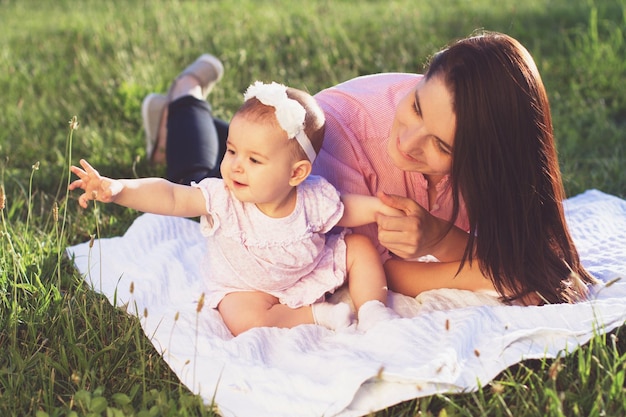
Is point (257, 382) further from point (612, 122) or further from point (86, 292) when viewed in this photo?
point (612, 122)

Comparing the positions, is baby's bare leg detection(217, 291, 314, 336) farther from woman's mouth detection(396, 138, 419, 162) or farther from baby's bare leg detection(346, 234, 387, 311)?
woman's mouth detection(396, 138, 419, 162)

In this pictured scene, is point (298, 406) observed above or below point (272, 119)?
below

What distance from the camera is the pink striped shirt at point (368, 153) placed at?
276 centimetres

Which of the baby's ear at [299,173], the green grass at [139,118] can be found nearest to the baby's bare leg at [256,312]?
the green grass at [139,118]

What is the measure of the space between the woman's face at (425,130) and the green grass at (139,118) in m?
0.65

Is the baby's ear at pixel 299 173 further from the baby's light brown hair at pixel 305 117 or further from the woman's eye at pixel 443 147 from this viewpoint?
the woman's eye at pixel 443 147

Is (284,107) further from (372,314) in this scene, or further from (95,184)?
(372,314)

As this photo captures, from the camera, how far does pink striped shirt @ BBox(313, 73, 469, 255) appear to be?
2.76 metres

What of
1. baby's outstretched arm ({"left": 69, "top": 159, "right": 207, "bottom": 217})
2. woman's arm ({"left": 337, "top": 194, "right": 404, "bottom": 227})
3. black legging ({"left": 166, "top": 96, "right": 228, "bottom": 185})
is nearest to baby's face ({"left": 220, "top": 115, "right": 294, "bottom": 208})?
baby's outstretched arm ({"left": 69, "top": 159, "right": 207, "bottom": 217})

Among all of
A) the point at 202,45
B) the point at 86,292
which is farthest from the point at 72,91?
the point at 86,292

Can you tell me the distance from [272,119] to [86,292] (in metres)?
0.86

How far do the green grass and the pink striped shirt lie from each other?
0.52 m

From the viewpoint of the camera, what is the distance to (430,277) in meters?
2.79

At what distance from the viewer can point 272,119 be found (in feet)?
7.79
